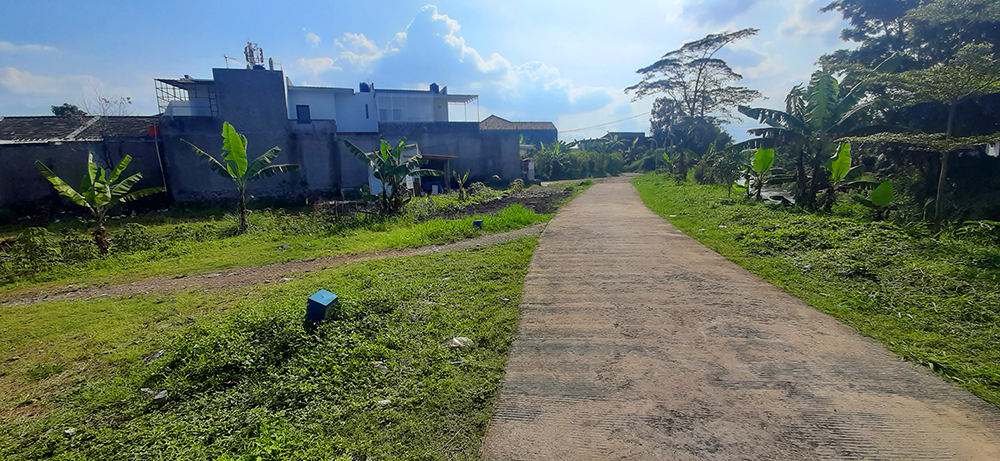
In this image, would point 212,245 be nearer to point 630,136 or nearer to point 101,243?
point 101,243

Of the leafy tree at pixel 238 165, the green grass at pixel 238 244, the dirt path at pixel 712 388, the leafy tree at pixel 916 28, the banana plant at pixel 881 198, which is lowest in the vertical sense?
the dirt path at pixel 712 388

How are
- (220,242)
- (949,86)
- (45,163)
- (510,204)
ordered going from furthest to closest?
1. (510,204)
2. (45,163)
3. (220,242)
4. (949,86)

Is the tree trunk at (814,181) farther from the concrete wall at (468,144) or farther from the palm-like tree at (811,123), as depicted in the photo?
the concrete wall at (468,144)

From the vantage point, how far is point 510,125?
49.5m

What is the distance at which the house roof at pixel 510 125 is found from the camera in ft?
149

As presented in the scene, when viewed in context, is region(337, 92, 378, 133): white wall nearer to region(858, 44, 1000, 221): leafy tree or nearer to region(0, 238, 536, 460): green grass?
region(0, 238, 536, 460): green grass

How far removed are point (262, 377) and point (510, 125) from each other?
1891 inches

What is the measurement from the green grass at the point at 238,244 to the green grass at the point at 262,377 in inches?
98.2

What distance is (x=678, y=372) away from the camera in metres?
3.47

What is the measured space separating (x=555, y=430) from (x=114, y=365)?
12.9 ft

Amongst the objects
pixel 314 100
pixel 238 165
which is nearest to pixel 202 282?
pixel 238 165

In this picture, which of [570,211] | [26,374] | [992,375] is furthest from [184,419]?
[570,211]

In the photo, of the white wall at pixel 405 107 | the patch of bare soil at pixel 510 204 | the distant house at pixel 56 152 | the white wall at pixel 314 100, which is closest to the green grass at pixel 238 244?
the patch of bare soil at pixel 510 204

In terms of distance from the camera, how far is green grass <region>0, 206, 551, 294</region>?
775cm
